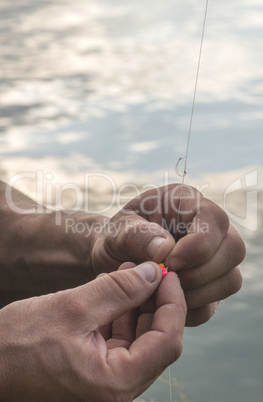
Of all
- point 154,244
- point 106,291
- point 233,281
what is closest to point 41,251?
point 154,244

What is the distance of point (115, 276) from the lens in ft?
6.80

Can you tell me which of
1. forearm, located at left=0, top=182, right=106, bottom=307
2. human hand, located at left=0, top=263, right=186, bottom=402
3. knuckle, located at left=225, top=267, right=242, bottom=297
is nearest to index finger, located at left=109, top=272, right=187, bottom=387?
human hand, located at left=0, top=263, right=186, bottom=402

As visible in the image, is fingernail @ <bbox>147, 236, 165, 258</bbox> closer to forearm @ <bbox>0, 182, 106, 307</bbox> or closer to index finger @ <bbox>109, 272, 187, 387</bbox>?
index finger @ <bbox>109, 272, 187, 387</bbox>

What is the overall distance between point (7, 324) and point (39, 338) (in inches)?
4.9

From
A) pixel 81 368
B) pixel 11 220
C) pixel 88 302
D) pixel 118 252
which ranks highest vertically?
pixel 88 302

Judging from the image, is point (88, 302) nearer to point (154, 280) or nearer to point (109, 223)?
point (154, 280)

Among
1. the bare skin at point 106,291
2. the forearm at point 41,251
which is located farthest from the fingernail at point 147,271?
the forearm at point 41,251

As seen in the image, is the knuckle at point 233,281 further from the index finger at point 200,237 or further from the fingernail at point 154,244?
the fingernail at point 154,244

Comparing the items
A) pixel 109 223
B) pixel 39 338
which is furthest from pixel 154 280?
pixel 109 223

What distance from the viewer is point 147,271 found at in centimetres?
226

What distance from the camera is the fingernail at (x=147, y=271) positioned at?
2.23 m

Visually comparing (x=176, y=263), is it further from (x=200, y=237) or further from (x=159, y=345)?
(x=159, y=345)

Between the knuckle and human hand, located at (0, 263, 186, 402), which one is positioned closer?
human hand, located at (0, 263, 186, 402)

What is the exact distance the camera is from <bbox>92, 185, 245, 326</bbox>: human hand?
2586 mm
